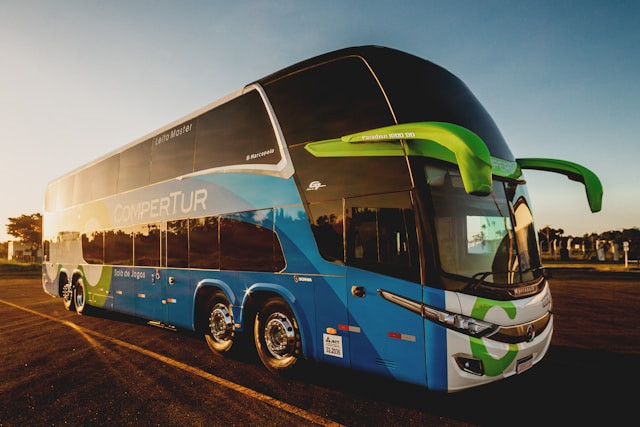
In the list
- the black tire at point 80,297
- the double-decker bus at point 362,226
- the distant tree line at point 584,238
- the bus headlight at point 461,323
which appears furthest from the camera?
the distant tree line at point 584,238

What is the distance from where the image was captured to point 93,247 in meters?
10.4

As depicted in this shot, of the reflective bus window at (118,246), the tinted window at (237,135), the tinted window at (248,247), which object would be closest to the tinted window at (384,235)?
the tinted window at (248,247)

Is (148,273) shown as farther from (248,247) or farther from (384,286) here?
(384,286)

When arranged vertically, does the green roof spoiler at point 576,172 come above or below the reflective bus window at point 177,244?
above

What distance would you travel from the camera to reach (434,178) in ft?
13.7

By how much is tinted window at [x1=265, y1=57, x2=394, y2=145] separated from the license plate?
9.45 ft

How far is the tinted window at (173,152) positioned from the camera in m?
7.43

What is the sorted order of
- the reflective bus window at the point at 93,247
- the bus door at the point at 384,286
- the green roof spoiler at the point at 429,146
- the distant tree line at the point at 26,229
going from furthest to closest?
the distant tree line at the point at 26,229 → the reflective bus window at the point at 93,247 → the bus door at the point at 384,286 → the green roof spoiler at the point at 429,146

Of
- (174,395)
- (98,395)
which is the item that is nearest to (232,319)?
(174,395)

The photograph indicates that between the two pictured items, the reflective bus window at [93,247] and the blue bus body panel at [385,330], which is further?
the reflective bus window at [93,247]

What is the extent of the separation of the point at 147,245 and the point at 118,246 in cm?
155

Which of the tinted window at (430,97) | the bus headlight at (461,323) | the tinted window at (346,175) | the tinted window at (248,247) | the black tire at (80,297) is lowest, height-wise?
the black tire at (80,297)

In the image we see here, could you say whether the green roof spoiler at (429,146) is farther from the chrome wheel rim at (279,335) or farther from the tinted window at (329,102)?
the chrome wheel rim at (279,335)

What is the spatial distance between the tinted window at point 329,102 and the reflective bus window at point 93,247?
22.4 ft
